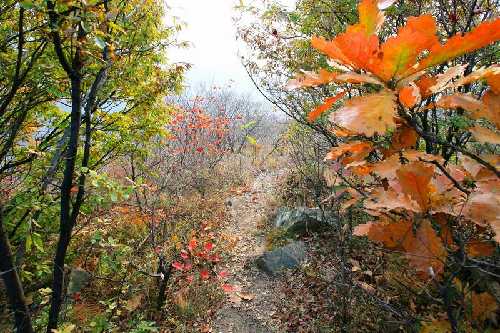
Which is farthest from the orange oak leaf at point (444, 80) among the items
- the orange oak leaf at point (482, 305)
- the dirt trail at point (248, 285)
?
the dirt trail at point (248, 285)

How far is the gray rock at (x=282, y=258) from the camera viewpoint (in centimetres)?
581

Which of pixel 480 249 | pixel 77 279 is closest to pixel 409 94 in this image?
pixel 480 249

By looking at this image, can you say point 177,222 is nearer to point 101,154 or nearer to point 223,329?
point 101,154

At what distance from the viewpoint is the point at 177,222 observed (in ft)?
24.9

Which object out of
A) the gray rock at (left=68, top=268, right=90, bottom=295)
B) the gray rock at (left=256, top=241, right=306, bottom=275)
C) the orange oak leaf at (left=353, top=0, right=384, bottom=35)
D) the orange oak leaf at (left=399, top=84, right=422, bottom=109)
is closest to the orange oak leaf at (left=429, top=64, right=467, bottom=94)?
the orange oak leaf at (left=399, top=84, right=422, bottom=109)

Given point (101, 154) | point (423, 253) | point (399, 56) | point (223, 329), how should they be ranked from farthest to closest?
point (101, 154)
point (223, 329)
point (423, 253)
point (399, 56)

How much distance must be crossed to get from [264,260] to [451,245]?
5.09 meters

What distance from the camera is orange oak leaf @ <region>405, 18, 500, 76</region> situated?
2.27 feet

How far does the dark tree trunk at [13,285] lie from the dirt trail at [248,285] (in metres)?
2.66

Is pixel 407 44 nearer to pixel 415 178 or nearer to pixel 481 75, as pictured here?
pixel 481 75

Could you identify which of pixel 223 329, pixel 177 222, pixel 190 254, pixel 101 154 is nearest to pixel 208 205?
pixel 177 222

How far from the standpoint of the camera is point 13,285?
8.43 ft

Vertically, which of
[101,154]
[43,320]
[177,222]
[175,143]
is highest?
[175,143]

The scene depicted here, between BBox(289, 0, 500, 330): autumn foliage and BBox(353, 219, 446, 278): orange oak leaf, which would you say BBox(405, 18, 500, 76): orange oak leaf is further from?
BBox(353, 219, 446, 278): orange oak leaf
